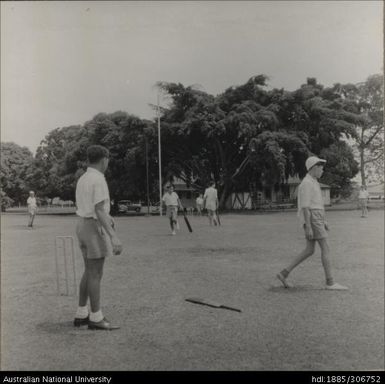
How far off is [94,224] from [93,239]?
149 mm

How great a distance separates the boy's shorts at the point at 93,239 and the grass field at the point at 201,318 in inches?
30.9

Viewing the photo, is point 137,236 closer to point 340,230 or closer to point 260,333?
point 340,230

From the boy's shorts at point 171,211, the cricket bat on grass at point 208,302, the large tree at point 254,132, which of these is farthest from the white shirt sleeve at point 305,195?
the large tree at point 254,132

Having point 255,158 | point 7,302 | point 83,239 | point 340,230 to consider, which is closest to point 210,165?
point 255,158

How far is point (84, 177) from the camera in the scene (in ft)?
12.3

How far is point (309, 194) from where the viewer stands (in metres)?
6.57

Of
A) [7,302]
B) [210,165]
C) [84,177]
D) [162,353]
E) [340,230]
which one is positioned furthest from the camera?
[210,165]

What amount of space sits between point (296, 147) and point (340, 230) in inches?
528

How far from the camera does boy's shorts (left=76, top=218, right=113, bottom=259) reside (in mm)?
3979

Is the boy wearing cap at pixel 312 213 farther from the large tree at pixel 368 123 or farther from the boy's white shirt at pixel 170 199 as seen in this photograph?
the large tree at pixel 368 123

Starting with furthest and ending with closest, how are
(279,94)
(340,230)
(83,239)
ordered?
1. (279,94)
2. (340,230)
3. (83,239)

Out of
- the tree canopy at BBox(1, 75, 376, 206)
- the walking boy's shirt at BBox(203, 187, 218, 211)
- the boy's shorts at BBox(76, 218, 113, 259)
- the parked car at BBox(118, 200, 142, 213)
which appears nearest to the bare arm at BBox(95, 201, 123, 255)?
the boy's shorts at BBox(76, 218, 113, 259)

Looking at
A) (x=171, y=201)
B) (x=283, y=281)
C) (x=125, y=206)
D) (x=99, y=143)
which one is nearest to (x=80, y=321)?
(x=99, y=143)
